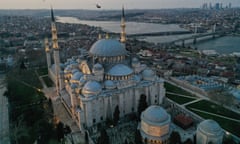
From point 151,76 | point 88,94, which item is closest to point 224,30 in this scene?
point 151,76

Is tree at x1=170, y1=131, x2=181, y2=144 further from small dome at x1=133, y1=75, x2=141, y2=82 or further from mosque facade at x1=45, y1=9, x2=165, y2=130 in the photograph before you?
small dome at x1=133, y1=75, x2=141, y2=82

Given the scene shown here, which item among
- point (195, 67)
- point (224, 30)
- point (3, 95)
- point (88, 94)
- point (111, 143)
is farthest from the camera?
point (224, 30)

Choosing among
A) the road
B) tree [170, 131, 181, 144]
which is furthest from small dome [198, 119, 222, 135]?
the road

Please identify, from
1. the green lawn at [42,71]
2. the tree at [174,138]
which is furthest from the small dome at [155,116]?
the green lawn at [42,71]

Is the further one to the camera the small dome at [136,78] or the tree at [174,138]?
the small dome at [136,78]

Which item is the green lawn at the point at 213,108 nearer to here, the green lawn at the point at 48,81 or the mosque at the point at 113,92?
the mosque at the point at 113,92

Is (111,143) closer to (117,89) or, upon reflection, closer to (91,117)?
(91,117)

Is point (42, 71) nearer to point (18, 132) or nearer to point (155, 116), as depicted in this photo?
point (18, 132)
